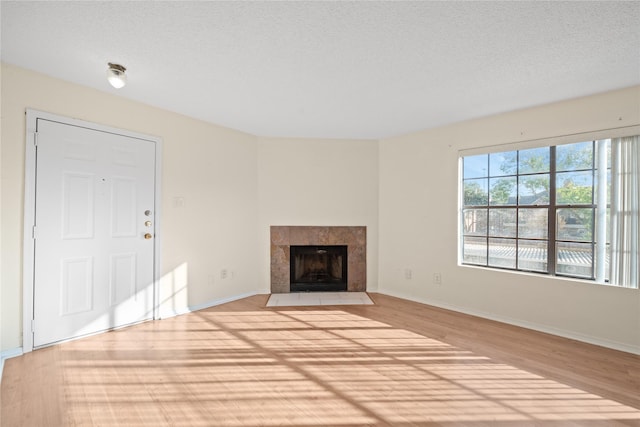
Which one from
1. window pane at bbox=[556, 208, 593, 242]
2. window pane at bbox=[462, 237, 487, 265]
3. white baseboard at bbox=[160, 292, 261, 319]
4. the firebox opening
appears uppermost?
window pane at bbox=[556, 208, 593, 242]

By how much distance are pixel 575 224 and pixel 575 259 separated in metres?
0.37

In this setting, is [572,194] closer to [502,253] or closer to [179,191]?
[502,253]

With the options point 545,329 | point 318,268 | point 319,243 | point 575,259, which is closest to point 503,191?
point 575,259

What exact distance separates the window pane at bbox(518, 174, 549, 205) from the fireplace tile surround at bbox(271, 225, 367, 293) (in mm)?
2182

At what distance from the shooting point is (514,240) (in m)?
3.56

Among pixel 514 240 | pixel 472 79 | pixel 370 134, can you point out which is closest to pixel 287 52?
pixel 472 79

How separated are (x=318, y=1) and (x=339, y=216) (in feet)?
11.0

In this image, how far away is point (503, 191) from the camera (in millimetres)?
3648

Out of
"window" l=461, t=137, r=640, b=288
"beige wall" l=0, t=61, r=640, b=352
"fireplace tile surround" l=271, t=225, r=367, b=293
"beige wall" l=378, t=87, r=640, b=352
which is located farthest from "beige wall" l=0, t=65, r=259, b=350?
"window" l=461, t=137, r=640, b=288

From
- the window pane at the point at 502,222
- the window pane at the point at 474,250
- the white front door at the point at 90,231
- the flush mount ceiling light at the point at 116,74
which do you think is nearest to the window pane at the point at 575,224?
the window pane at the point at 502,222

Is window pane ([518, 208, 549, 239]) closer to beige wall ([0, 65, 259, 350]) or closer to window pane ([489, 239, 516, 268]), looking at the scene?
window pane ([489, 239, 516, 268])

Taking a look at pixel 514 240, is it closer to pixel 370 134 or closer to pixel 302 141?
pixel 370 134

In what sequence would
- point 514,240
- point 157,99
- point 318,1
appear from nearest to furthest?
point 318,1, point 157,99, point 514,240

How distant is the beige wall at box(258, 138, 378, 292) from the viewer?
15.5 feet
